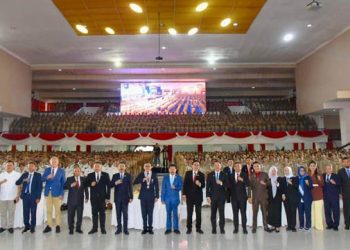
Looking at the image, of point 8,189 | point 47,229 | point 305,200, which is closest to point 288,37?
point 305,200

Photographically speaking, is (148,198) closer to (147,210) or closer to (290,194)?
(147,210)

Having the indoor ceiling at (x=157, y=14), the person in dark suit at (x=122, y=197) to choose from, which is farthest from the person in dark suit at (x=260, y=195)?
the indoor ceiling at (x=157, y=14)

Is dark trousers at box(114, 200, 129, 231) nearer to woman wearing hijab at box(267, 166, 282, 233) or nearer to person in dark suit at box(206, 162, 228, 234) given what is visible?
person in dark suit at box(206, 162, 228, 234)

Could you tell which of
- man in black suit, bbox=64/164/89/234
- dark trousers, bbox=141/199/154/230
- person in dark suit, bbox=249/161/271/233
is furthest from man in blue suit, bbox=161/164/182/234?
man in black suit, bbox=64/164/89/234

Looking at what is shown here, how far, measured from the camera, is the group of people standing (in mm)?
6391

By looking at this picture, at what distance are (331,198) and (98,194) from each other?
17.3 ft

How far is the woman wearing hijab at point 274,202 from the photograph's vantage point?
6426mm

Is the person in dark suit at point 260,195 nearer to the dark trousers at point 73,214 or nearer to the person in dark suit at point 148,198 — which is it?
the person in dark suit at point 148,198

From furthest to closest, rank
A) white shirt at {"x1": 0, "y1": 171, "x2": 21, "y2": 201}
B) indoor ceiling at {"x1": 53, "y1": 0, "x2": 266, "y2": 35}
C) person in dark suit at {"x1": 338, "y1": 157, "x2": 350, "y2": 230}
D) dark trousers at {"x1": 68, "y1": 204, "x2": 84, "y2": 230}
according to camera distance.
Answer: indoor ceiling at {"x1": 53, "y1": 0, "x2": 266, "y2": 35} < white shirt at {"x1": 0, "y1": 171, "x2": 21, "y2": 201} < person in dark suit at {"x1": 338, "y1": 157, "x2": 350, "y2": 230} < dark trousers at {"x1": 68, "y1": 204, "x2": 84, "y2": 230}

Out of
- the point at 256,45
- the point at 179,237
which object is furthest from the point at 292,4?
the point at 179,237

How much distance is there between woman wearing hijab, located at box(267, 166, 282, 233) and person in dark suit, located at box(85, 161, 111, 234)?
12.1 feet

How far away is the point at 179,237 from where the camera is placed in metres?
6.02

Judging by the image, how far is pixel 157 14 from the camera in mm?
12484

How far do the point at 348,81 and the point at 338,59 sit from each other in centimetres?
148
